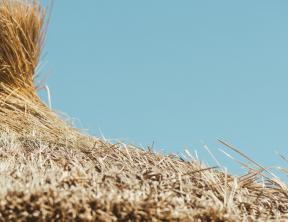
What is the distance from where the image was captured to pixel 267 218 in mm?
1894

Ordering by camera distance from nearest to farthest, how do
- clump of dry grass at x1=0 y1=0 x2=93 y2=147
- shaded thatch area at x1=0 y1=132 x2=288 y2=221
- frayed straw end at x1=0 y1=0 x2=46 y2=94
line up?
shaded thatch area at x1=0 y1=132 x2=288 y2=221, clump of dry grass at x1=0 y1=0 x2=93 y2=147, frayed straw end at x1=0 y1=0 x2=46 y2=94

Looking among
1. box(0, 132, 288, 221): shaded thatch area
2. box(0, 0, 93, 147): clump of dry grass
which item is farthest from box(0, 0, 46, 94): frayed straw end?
box(0, 132, 288, 221): shaded thatch area

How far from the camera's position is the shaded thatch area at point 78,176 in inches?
58.2

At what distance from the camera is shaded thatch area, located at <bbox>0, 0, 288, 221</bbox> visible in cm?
148

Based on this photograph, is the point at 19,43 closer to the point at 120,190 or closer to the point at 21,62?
the point at 21,62

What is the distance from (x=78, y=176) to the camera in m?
1.71

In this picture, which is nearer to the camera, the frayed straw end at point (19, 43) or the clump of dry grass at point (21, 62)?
the clump of dry grass at point (21, 62)

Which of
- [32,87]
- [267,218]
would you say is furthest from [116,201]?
[32,87]

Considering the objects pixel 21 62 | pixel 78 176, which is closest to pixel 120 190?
pixel 78 176

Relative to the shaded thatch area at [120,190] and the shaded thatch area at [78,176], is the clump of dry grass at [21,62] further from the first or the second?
the shaded thatch area at [120,190]

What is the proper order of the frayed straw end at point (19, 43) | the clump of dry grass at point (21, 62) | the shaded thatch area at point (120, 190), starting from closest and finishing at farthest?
the shaded thatch area at point (120, 190), the clump of dry grass at point (21, 62), the frayed straw end at point (19, 43)

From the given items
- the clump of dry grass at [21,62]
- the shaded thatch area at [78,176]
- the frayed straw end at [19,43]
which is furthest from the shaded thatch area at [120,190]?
the frayed straw end at [19,43]

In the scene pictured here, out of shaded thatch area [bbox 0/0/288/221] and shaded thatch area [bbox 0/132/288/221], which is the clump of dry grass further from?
shaded thatch area [bbox 0/132/288/221]

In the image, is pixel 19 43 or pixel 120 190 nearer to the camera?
pixel 120 190
